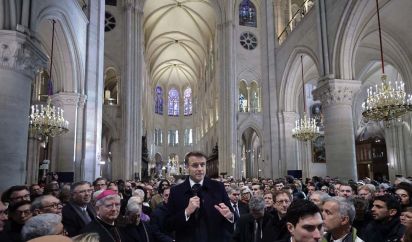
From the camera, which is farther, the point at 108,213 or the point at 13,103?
the point at 13,103

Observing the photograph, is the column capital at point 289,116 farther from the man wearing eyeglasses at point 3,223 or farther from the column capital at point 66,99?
the man wearing eyeglasses at point 3,223

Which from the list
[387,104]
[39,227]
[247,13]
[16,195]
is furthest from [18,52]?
[247,13]

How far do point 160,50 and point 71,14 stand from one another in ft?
114

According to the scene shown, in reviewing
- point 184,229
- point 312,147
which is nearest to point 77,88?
point 184,229

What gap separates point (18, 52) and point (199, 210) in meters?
7.29

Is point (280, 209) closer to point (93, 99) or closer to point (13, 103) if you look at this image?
point (13, 103)

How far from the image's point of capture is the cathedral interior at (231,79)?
366 inches

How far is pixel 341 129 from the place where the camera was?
43.2 ft

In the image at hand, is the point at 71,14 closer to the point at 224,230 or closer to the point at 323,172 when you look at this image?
the point at 224,230

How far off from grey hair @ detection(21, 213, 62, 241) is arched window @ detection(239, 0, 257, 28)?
103 ft

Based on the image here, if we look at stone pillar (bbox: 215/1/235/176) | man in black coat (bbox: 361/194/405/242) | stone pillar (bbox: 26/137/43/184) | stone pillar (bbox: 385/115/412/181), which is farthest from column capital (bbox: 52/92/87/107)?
stone pillar (bbox: 385/115/412/181)

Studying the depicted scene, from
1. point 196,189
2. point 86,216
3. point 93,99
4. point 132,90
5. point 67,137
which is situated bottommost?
point 86,216

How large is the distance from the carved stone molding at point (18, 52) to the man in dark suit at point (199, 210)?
6.94 metres

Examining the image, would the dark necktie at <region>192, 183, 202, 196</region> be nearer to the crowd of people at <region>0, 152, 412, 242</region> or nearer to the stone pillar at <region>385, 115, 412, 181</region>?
the crowd of people at <region>0, 152, 412, 242</region>
